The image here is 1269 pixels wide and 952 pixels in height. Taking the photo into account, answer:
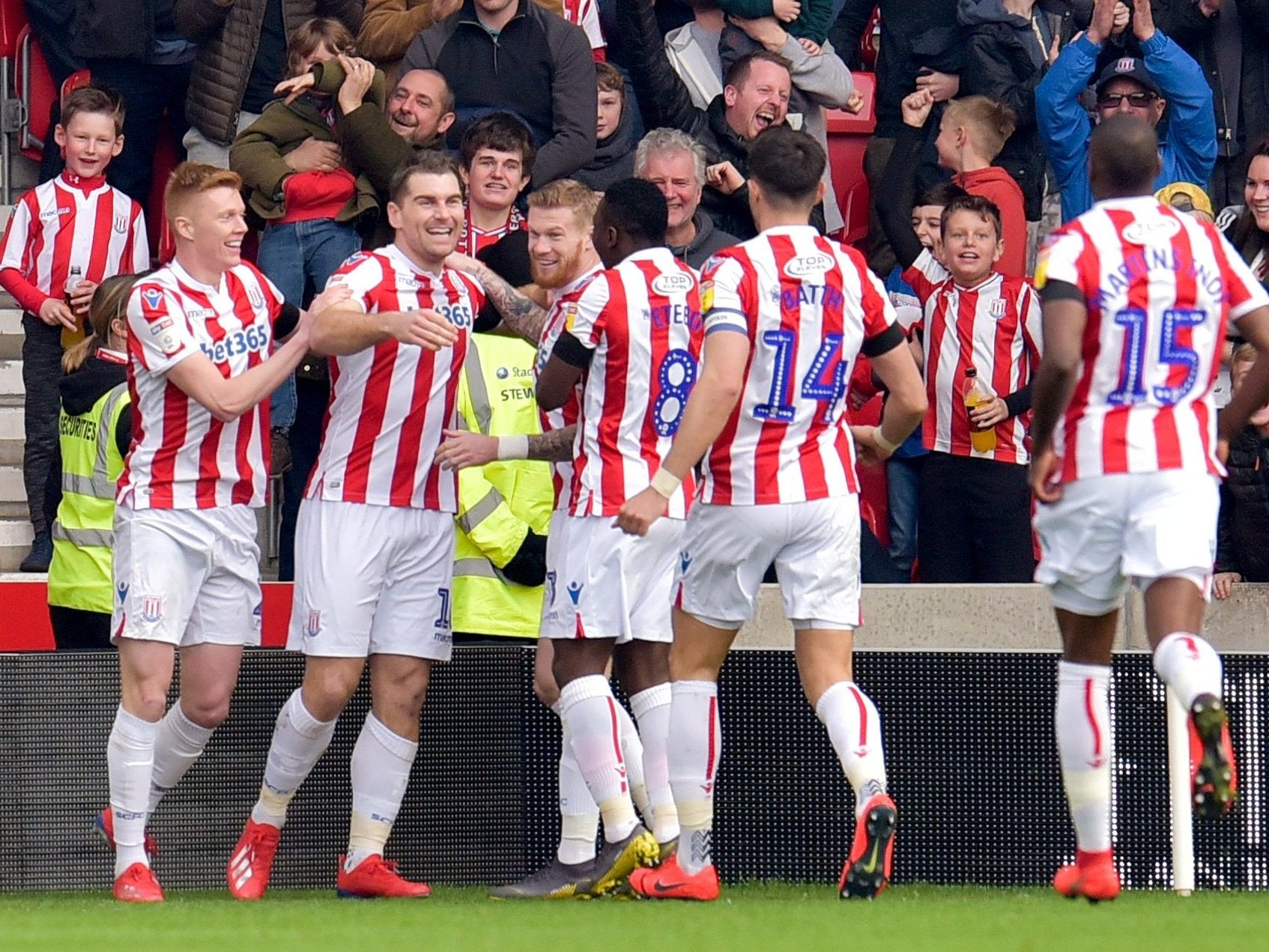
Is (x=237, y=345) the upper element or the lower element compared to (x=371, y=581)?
upper

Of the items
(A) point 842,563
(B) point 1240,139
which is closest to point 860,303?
(A) point 842,563

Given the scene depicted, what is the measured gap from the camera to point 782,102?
9852mm

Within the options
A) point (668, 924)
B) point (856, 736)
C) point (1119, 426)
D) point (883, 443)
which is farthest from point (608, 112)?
point (668, 924)

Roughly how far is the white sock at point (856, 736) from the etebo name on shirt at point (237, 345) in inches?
86.4

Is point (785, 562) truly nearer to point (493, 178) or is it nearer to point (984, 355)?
point (493, 178)

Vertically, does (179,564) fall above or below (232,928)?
above

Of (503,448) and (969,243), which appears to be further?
(969,243)

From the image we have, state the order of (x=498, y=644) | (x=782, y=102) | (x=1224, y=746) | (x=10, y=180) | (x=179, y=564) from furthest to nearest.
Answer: (x=10, y=180) < (x=782, y=102) < (x=498, y=644) < (x=179, y=564) < (x=1224, y=746)

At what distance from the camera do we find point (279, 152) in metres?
9.38

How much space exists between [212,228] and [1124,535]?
3.07 metres

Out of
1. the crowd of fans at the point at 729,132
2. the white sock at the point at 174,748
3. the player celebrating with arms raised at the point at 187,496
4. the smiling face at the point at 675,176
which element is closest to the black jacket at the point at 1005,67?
the crowd of fans at the point at 729,132

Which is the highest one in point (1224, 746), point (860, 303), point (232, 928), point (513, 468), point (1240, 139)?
point (1240, 139)

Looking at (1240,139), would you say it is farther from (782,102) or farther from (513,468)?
(513,468)

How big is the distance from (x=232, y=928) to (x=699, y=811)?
4.79ft
